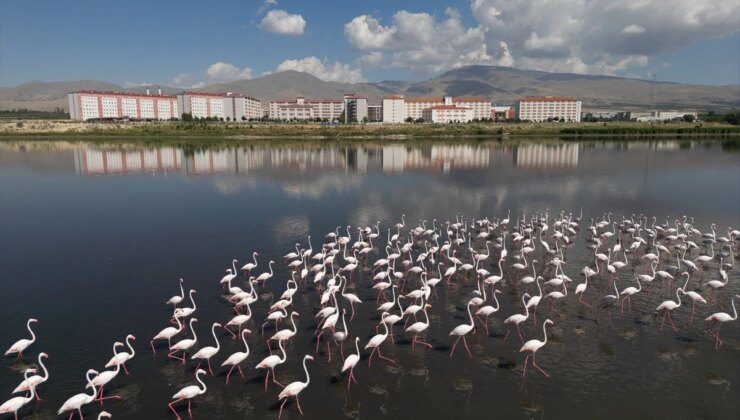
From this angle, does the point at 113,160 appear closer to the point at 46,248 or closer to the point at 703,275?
the point at 46,248

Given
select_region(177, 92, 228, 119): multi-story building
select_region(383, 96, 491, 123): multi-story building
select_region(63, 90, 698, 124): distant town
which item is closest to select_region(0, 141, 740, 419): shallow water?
select_region(63, 90, 698, 124): distant town

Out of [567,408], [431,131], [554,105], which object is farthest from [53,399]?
[554,105]

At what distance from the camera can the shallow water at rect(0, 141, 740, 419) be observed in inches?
411

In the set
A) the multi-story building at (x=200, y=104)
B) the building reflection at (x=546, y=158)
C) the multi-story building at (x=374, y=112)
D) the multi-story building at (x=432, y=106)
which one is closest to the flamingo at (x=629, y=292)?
the building reflection at (x=546, y=158)

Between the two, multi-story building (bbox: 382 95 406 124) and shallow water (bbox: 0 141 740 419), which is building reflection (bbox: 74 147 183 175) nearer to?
shallow water (bbox: 0 141 740 419)

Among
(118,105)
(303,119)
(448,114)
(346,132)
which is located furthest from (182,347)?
(118,105)

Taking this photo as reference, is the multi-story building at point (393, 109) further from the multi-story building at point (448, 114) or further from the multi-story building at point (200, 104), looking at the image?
the multi-story building at point (200, 104)

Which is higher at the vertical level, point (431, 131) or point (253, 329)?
point (431, 131)

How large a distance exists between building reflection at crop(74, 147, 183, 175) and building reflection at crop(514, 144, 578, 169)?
39.4 metres

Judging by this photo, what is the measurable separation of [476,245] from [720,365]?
11327 millimetres

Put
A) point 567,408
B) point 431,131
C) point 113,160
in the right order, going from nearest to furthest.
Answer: point 567,408, point 113,160, point 431,131

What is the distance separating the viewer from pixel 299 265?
1869 centimetres

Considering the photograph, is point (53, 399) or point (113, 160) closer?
A: point (53, 399)

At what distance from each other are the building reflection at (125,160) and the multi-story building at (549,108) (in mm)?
158254
